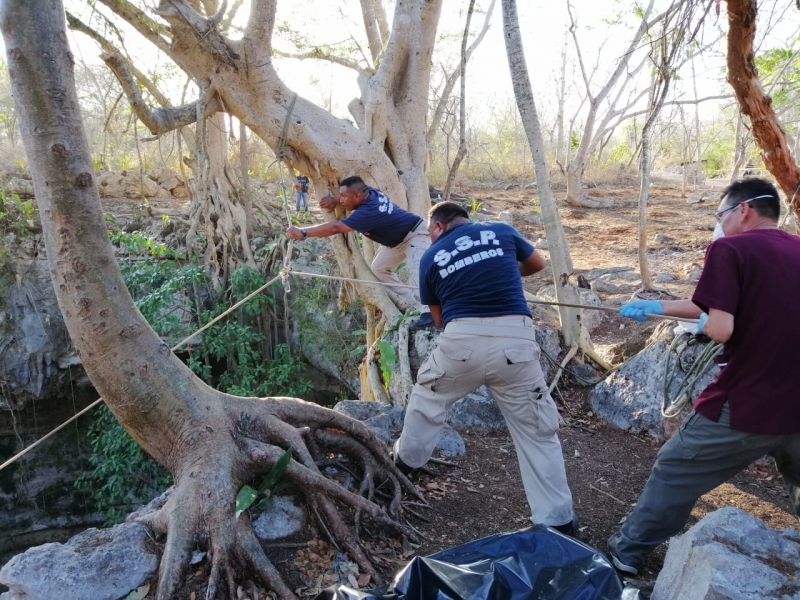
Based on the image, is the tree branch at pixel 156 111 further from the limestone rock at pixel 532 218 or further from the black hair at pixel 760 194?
the limestone rock at pixel 532 218

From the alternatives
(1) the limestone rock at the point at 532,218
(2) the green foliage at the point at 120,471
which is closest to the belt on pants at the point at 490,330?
(2) the green foliage at the point at 120,471

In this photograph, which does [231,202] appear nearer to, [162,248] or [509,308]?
[162,248]

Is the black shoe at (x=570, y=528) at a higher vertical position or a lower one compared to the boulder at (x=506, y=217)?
lower

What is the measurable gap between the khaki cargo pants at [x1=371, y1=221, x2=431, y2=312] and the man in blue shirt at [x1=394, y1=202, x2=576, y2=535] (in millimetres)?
2213

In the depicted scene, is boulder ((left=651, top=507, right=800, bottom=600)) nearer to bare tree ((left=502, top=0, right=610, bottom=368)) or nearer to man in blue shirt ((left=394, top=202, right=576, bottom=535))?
man in blue shirt ((left=394, top=202, right=576, bottom=535))

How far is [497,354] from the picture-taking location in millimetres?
2957

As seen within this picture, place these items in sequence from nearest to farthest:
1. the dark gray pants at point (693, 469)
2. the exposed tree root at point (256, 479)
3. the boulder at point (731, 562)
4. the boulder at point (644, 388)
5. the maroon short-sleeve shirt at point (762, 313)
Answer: the boulder at point (731, 562)
the maroon short-sleeve shirt at point (762, 313)
the dark gray pants at point (693, 469)
the exposed tree root at point (256, 479)
the boulder at point (644, 388)

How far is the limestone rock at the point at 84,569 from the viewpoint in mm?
2435

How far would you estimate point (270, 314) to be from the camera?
9156mm

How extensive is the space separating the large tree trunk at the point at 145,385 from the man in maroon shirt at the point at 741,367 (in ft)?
4.44

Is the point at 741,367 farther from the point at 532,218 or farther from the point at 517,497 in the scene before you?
the point at 532,218

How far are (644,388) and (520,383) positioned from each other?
2311mm

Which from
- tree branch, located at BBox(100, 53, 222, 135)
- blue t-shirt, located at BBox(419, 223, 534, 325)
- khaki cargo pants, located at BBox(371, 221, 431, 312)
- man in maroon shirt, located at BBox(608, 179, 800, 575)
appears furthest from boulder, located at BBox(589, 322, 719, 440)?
tree branch, located at BBox(100, 53, 222, 135)

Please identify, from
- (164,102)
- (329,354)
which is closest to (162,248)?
(164,102)
